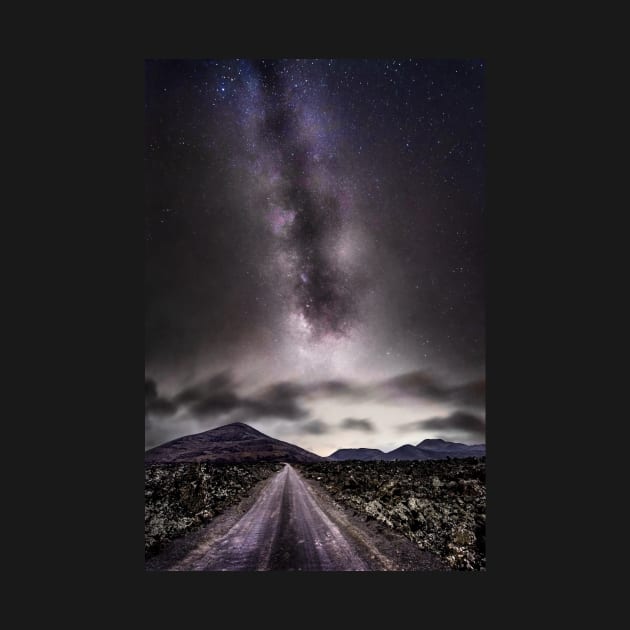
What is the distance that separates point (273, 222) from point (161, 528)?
1024 cm

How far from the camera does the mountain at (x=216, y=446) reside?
10.7 metres

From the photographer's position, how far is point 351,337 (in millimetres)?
11992

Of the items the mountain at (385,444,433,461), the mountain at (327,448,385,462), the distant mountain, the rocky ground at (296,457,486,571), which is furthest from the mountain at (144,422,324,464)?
the mountain at (385,444,433,461)

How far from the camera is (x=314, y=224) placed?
39.1ft

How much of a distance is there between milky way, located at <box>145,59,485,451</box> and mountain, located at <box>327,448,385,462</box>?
26.3 inches

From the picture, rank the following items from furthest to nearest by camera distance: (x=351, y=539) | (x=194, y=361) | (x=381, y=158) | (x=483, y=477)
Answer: (x=381, y=158) → (x=194, y=361) → (x=483, y=477) → (x=351, y=539)

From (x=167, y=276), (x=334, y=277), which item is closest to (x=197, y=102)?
(x=167, y=276)

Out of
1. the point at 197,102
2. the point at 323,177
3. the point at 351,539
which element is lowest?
the point at 351,539

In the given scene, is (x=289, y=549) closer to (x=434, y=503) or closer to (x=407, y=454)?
(x=434, y=503)

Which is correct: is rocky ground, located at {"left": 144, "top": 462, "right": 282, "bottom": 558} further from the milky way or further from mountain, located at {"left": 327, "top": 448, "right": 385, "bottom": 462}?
mountain, located at {"left": 327, "top": 448, "right": 385, "bottom": 462}

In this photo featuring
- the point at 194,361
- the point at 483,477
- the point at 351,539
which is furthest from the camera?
the point at 194,361

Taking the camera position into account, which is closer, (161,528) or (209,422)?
(161,528)

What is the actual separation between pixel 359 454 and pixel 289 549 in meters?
4.60

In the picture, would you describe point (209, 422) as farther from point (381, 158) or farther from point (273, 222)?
point (381, 158)
